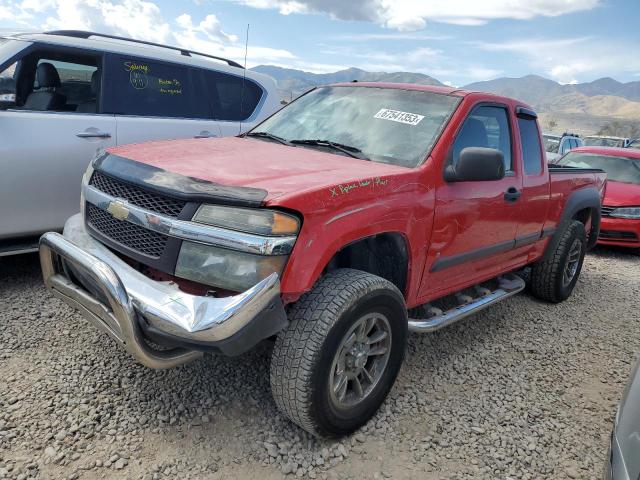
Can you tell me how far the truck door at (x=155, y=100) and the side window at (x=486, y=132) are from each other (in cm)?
268

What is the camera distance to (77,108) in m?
4.32

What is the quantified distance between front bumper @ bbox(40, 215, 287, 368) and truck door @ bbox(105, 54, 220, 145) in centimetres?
245

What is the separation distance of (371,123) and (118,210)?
1.65 m

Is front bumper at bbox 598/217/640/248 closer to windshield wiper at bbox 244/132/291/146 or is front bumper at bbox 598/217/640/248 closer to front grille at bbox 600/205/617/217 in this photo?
front grille at bbox 600/205/617/217

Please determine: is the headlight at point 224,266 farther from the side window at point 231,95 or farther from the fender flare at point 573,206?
the fender flare at point 573,206

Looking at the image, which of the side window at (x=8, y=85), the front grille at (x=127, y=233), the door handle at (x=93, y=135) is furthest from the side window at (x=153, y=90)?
the front grille at (x=127, y=233)

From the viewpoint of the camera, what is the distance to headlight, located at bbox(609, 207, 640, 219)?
732 centimetres

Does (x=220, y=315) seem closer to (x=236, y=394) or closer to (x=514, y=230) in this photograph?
(x=236, y=394)

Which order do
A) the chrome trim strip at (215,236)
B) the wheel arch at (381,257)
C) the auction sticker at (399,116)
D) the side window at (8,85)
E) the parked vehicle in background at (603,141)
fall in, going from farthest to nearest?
the parked vehicle in background at (603,141)
the side window at (8,85)
the auction sticker at (399,116)
the wheel arch at (381,257)
the chrome trim strip at (215,236)

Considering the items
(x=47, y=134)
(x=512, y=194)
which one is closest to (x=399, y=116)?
(x=512, y=194)

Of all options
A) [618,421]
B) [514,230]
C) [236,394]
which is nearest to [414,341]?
[514,230]

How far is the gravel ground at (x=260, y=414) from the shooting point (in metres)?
2.36

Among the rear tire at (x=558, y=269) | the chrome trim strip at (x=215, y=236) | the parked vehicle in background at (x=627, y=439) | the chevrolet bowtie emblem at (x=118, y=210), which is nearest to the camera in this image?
the parked vehicle in background at (x=627, y=439)

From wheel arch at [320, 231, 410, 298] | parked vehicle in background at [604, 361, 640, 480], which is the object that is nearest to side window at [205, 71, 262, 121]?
wheel arch at [320, 231, 410, 298]
